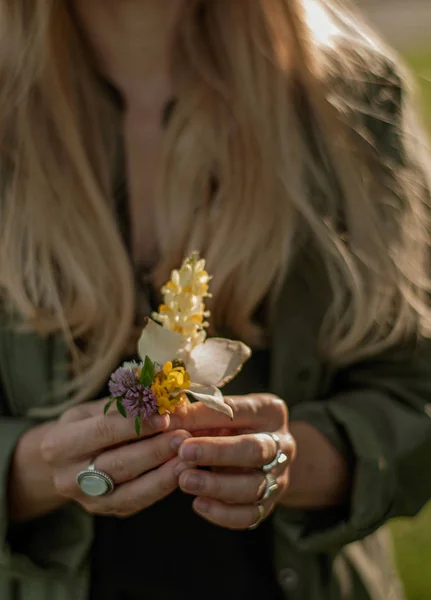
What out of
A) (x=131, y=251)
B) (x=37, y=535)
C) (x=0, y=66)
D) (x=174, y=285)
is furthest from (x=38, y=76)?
(x=37, y=535)

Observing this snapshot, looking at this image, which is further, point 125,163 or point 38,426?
point 125,163

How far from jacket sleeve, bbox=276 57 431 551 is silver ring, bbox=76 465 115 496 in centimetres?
38

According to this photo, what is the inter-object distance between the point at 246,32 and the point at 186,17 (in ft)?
0.41

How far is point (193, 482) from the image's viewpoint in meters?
1.19

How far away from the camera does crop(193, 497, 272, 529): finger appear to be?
123 cm

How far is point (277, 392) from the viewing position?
1.53 metres

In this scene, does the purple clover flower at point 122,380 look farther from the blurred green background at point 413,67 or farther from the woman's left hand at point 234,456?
the blurred green background at point 413,67

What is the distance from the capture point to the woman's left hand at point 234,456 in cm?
119

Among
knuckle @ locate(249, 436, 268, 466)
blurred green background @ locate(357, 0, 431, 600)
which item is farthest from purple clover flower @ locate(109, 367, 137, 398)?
blurred green background @ locate(357, 0, 431, 600)

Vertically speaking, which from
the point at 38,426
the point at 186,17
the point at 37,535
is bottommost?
the point at 37,535

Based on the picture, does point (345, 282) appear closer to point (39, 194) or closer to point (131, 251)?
point (131, 251)

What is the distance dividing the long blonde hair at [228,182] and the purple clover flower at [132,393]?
393 millimetres

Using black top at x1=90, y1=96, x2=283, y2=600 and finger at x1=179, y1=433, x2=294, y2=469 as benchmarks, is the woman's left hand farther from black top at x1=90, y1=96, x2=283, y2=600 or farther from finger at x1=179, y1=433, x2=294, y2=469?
black top at x1=90, y1=96, x2=283, y2=600

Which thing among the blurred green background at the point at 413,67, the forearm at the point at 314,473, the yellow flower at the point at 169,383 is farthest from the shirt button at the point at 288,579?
the blurred green background at the point at 413,67
